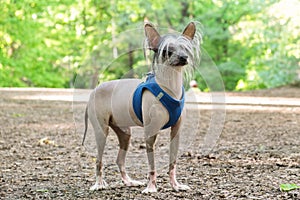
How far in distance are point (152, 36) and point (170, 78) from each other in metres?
0.33

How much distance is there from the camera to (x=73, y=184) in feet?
16.1

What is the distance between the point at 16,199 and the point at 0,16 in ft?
56.1

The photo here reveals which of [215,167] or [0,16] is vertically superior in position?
[0,16]

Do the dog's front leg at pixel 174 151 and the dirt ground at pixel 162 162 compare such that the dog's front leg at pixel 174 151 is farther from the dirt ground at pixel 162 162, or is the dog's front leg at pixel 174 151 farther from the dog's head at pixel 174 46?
the dog's head at pixel 174 46

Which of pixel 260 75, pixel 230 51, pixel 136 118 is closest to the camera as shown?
pixel 136 118

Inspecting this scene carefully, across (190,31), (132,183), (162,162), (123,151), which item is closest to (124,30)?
(123,151)

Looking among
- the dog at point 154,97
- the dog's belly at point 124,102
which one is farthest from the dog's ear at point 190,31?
the dog's belly at point 124,102

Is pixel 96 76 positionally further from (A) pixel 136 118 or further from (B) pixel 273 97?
(B) pixel 273 97

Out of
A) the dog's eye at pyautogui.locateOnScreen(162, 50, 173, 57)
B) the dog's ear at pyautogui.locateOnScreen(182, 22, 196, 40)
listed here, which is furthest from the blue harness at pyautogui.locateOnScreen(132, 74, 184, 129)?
the dog's ear at pyautogui.locateOnScreen(182, 22, 196, 40)

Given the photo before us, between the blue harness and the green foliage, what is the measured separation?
10796 mm

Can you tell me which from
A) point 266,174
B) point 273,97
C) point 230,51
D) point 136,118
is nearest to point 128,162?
point 136,118

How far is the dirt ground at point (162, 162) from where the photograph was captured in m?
4.41

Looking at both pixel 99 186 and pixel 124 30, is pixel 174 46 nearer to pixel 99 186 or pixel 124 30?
pixel 99 186

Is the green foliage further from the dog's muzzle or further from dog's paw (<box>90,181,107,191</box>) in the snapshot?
the dog's muzzle
